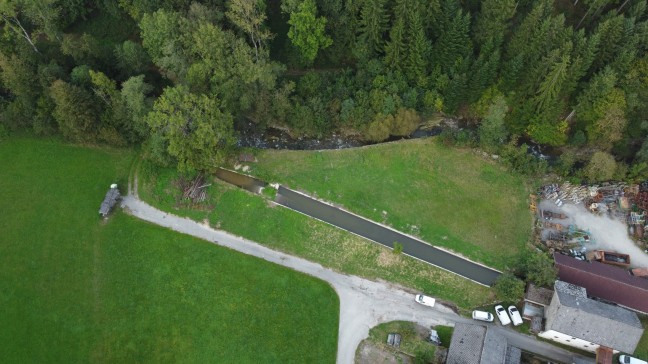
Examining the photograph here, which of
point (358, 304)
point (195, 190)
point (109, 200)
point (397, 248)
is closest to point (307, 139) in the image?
point (195, 190)

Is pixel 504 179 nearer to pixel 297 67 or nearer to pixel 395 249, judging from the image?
pixel 395 249

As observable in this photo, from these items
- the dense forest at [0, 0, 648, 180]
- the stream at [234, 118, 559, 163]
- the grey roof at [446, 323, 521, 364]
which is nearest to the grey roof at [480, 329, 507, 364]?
the grey roof at [446, 323, 521, 364]

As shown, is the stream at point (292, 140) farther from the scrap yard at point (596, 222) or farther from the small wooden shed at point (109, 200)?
the scrap yard at point (596, 222)

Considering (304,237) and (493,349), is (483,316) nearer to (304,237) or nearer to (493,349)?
(493,349)

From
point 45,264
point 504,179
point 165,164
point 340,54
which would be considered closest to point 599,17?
Result: point 504,179

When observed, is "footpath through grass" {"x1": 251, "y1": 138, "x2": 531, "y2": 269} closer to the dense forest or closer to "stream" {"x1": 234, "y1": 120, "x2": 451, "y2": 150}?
"stream" {"x1": 234, "y1": 120, "x2": 451, "y2": 150}

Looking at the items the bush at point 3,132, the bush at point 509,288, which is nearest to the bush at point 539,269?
the bush at point 509,288
